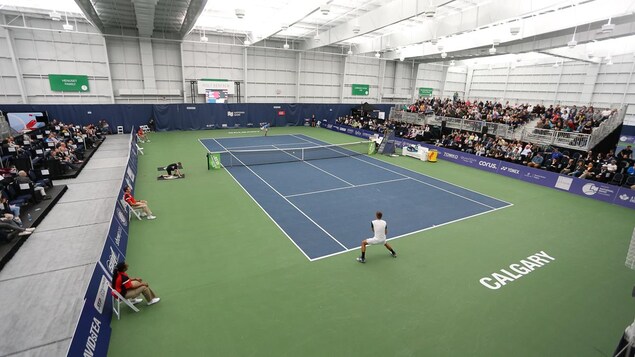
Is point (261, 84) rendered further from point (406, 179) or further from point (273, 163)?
point (406, 179)

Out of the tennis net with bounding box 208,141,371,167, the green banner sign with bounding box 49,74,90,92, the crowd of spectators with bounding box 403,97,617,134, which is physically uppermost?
the green banner sign with bounding box 49,74,90,92

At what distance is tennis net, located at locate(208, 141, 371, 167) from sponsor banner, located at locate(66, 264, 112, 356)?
12.9 metres

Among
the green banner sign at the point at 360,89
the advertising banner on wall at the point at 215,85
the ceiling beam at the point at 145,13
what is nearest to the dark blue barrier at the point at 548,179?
the ceiling beam at the point at 145,13

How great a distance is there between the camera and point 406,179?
18500 millimetres

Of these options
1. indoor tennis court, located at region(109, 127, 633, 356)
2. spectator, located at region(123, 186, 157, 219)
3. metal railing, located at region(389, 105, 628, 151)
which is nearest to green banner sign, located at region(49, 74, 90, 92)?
indoor tennis court, located at region(109, 127, 633, 356)

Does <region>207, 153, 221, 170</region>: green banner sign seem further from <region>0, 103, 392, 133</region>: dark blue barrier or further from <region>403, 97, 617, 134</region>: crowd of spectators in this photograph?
<region>403, 97, 617, 134</region>: crowd of spectators

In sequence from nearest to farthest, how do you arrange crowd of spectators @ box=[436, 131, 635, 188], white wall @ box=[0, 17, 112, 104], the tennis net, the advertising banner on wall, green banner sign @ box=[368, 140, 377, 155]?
crowd of spectators @ box=[436, 131, 635, 188] → the tennis net → green banner sign @ box=[368, 140, 377, 155] → white wall @ box=[0, 17, 112, 104] → the advertising banner on wall

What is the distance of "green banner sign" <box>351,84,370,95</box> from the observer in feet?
146

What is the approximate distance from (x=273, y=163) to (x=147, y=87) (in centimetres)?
1994

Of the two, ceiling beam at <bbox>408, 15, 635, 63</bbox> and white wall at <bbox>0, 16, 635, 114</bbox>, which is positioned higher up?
ceiling beam at <bbox>408, 15, 635, 63</bbox>

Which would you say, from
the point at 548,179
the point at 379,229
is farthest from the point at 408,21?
the point at 379,229

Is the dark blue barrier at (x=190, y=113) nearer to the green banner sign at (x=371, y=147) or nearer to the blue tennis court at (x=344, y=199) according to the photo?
the blue tennis court at (x=344, y=199)

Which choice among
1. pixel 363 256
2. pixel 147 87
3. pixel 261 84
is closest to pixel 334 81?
pixel 261 84

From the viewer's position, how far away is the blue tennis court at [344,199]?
37.2 feet
